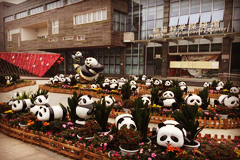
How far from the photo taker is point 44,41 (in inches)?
1141

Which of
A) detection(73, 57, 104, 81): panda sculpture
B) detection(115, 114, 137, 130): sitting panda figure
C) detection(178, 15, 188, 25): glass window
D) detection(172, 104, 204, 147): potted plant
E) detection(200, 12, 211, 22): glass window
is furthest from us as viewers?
detection(178, 15, 188, 25): glass window

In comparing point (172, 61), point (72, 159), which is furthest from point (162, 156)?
point (172, 61)

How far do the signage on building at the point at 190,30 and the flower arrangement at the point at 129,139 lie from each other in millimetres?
16344

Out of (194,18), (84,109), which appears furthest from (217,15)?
(84,109)

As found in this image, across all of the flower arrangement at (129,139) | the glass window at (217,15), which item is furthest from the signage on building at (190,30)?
the flower arrangement at (129,139)

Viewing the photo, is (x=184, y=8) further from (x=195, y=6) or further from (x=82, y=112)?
(x=82, y=112)

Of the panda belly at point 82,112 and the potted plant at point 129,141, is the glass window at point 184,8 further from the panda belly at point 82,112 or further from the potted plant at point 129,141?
the potted plant at point 129,141

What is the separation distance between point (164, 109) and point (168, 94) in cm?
61

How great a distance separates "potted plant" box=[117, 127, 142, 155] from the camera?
372 centimetres

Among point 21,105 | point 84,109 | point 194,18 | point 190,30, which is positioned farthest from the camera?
point 194,18

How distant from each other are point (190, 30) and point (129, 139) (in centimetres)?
1822

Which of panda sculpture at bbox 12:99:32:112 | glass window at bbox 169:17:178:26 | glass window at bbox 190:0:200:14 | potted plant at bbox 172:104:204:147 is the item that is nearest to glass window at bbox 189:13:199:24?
glass window at bbox 190:0:200:14

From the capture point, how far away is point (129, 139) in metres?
3.71

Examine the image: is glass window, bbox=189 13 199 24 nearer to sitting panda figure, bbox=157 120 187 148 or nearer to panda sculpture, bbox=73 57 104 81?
panda sculpture, bbox=73 57 104 81
